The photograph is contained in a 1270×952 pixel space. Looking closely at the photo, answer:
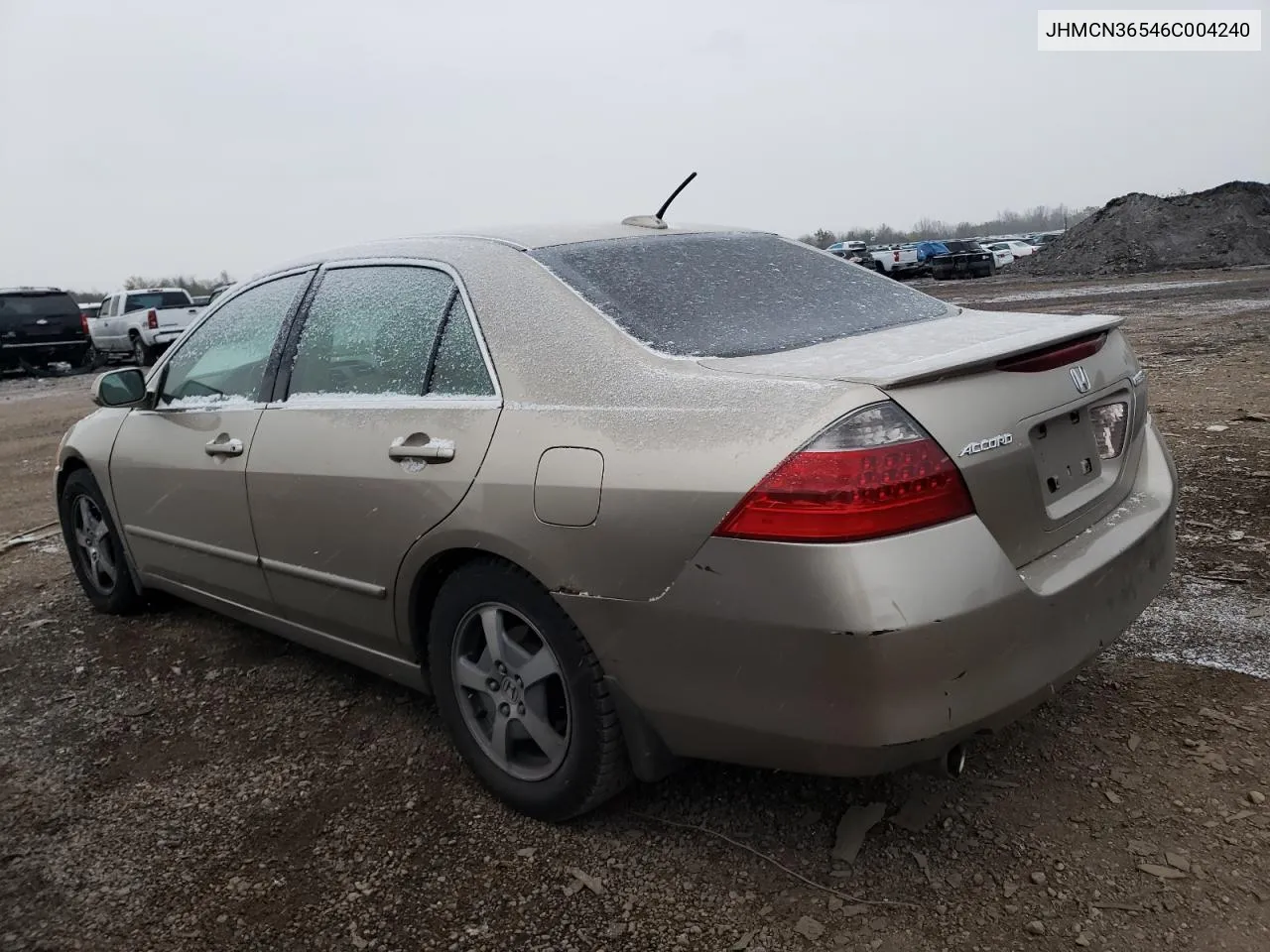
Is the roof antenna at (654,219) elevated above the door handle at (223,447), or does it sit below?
above

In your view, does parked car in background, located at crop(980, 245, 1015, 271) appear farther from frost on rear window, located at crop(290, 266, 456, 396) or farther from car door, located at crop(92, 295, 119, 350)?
frost on rear window, located at crop(290, 266, 456, 396)

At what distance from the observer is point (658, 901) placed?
7.59ft

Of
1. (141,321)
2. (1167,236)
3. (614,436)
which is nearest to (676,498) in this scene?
(614,436)

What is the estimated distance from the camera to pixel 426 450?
2.66 m

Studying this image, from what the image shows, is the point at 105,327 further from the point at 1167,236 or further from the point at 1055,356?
the point at 1167,236

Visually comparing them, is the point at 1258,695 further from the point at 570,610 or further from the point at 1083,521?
the point at 570,610

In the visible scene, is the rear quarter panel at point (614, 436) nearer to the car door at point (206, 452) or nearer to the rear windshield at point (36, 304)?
the car door at point (206, 452)

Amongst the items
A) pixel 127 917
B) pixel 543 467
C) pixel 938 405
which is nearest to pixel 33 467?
pixel 127 917

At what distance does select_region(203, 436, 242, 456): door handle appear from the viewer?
11.1 ft

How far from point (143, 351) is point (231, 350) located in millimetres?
19504

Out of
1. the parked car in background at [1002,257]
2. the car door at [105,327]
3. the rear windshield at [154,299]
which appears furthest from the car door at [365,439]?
the parked car in background at [1002,257]

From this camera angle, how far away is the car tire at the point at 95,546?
4.42 meters

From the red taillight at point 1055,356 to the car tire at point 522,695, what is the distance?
1.17 metres

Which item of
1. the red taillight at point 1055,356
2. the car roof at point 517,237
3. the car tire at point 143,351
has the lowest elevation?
the car tire at point 143,351
